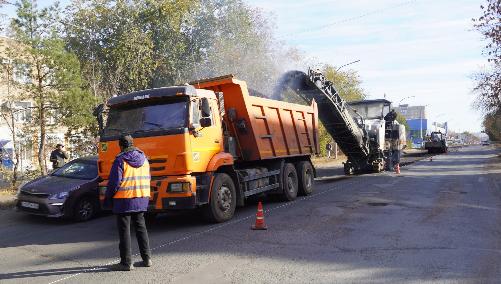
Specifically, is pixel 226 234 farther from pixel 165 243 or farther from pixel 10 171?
pixel 10 171

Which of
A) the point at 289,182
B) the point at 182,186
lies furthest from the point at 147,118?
the point at 289,182

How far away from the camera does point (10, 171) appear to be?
16.0 m

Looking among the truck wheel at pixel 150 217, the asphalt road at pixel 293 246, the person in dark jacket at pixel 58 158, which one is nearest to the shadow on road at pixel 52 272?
the asphalt road at pixel 293 246

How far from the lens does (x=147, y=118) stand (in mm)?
9031

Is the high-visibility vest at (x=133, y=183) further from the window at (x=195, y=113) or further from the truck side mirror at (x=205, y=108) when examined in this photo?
the truck side mirror at (x=205, y=108)

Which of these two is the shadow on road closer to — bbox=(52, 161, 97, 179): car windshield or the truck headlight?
the truck headlight

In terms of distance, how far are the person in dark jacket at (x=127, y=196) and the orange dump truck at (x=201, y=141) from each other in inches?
82.7

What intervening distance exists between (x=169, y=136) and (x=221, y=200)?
1.71m

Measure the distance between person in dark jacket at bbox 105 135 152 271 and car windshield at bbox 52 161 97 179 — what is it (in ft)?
17.6

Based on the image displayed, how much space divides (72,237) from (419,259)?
592cm

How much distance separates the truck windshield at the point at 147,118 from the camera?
347 inches

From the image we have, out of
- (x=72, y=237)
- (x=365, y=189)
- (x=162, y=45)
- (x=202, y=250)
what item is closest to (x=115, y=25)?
(x=162, y=45)

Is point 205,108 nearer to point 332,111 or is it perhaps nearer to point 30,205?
point 30,205

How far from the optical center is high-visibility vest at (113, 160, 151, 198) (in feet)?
20.5
